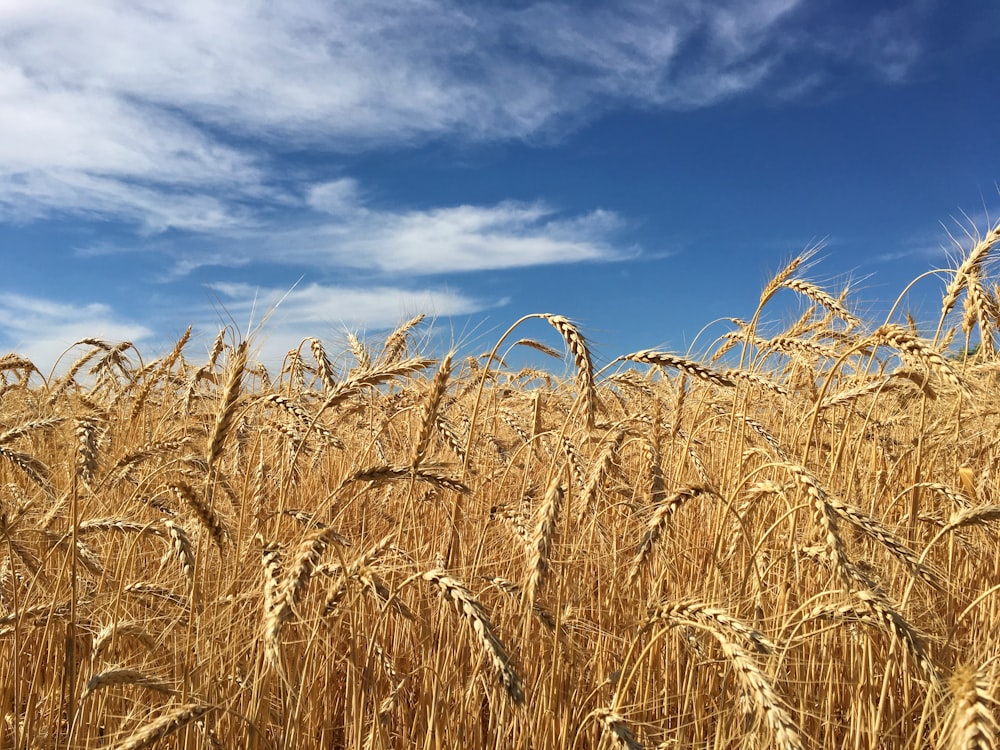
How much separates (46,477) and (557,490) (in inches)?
91.5

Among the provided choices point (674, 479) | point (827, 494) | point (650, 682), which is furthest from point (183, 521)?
point (827, 494)

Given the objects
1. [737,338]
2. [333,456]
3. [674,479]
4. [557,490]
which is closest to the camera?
[557,490]

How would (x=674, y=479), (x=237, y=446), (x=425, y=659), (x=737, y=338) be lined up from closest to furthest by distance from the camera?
1. (x=425, y=659)
2. (x=674, y=479)
3. (x=237, y=446)
4. (x=737, y=338)

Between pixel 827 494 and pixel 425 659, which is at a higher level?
pixel 827 494

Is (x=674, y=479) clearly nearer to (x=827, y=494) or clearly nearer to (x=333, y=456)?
(x=827, y=494)

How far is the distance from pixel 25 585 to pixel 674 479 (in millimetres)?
2983

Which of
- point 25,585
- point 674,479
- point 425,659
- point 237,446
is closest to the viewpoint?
point 425,659

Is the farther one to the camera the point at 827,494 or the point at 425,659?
the point at 425,659

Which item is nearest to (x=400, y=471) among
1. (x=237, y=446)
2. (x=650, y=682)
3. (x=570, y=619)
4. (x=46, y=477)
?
(x=570, y=619)

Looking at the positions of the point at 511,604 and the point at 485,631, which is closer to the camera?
the point at 485,631

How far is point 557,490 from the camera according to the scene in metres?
2.32

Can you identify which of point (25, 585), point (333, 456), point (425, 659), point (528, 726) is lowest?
point (528, 726)

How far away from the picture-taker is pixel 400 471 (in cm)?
237

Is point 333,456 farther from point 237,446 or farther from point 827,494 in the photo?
point 827,494
